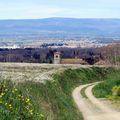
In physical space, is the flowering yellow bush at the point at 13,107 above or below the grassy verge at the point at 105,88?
above

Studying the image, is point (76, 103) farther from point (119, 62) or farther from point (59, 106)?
point (119, 62)

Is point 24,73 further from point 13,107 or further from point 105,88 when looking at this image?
point 13,107

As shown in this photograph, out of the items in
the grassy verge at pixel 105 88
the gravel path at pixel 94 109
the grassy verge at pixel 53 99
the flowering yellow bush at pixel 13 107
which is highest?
the flowering yellow bush at pixel 13 107

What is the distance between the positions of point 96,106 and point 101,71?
67.2 feet

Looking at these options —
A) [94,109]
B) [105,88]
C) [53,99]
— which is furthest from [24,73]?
[105,88]

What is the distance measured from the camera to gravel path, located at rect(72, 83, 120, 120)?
2325cm

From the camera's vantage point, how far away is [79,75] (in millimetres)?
42781

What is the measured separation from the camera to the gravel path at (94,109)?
915 inches

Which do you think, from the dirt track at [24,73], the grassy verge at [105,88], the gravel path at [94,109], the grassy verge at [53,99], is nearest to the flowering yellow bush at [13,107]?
the grassy verge at [53,99]

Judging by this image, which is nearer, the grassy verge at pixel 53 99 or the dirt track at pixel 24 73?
the grassy verge at pixel 53 99

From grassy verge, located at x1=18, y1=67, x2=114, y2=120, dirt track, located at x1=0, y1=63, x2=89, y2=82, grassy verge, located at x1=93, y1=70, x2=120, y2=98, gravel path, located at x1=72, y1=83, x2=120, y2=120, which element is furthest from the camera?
grassy verge, located at x1=93, y1=70, x2=120, y2=98

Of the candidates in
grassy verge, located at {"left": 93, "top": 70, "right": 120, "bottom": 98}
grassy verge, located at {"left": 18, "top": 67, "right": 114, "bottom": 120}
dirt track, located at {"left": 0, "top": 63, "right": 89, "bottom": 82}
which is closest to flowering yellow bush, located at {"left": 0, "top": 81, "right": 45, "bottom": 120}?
grassy verge, located at {"left": 18, "top": 67, "right": 114, "bottom": 120}

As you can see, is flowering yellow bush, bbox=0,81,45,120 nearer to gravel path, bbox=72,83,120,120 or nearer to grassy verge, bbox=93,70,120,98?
gravel path, bbox=72,83,120,120

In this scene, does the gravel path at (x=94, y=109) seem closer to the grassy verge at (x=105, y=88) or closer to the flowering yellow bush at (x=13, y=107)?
the grassy verge at (x=105, y=88)
